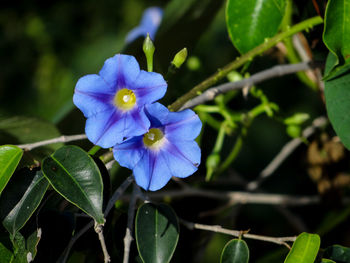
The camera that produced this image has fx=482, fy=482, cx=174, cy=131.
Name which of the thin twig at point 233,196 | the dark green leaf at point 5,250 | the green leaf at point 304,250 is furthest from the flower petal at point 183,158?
the thin twig at point 233,196

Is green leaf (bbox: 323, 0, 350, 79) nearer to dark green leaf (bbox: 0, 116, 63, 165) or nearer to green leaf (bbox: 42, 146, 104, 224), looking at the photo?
green leaf (bbox: 42, 146, 104, 224)

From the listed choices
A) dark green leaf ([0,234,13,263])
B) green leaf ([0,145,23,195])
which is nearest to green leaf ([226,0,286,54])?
green leaf ([0,145,23,195])

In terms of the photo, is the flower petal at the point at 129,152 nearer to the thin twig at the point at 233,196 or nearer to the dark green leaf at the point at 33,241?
the dark green leaf at the point at 33,241

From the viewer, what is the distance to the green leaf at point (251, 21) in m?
1.17

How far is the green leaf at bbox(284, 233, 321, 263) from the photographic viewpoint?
0.94 meters

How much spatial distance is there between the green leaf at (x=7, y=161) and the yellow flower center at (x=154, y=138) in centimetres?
26

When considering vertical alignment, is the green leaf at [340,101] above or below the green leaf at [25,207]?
below

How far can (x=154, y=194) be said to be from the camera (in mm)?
1555

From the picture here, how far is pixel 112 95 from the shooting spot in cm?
101

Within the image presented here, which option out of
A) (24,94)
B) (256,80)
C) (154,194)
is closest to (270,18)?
(256,80)

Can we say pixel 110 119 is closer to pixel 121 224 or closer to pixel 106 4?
pixel 121 224

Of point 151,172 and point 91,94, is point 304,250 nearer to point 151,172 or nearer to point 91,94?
point 151,172

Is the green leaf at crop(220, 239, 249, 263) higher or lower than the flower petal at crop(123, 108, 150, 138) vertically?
lower

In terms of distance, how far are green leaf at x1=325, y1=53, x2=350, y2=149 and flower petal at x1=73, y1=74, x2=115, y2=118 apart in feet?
1.55
